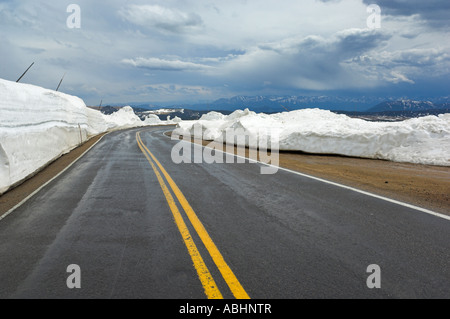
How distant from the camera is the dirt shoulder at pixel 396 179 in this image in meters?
5.89

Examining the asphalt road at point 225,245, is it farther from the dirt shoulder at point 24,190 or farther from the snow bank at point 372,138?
the snow bank at point 372,138

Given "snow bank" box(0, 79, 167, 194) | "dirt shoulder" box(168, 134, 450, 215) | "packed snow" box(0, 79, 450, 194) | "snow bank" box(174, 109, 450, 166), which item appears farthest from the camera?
"snow bank" box(174, 109, 450, 166)

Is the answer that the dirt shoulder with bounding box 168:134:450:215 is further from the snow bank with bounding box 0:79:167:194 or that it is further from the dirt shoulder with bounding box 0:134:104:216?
the snow bank with bounding box 0:79:167:194

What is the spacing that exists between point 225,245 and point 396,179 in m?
6.42

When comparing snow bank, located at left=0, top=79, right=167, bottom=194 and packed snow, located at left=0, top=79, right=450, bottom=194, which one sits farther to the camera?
packed snow, located at left=0, top=79, right=450, bottom=194

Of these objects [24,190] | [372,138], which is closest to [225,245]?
[24,190]

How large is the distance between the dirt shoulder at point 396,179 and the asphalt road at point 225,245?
823mm

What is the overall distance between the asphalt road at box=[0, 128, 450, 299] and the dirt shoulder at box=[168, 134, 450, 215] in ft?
2.70

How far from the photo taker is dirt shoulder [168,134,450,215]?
5.89 meters

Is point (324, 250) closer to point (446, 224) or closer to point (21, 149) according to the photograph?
point (446, 224)

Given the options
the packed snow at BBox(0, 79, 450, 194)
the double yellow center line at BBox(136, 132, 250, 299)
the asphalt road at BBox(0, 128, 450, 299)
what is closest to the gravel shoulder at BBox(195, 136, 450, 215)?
the asphalt road at BBox(0, 128, 450, 299)

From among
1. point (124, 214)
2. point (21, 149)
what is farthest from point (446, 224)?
point (21, 149)

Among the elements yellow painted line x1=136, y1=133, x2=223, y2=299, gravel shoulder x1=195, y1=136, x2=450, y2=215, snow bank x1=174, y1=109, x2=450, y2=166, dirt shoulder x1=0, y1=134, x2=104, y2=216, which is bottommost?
yellow painted line x1=136, y1=133, x2=223, y2=299

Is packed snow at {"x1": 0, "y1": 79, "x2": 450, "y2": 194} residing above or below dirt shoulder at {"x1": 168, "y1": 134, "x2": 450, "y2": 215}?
above
